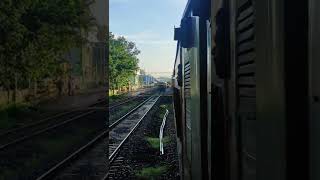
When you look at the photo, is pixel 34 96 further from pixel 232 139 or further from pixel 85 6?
pixel 232 139

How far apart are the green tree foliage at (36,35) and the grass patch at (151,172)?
5695mm

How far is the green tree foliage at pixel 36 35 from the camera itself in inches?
566

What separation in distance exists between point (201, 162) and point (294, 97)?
7.05 ft

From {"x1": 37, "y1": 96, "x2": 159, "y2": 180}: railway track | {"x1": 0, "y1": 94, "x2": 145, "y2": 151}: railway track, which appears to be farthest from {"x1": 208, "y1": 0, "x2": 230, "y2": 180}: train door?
{"x1": 0, "y1": 94, "x2": 145, "y2": 151}: railway track

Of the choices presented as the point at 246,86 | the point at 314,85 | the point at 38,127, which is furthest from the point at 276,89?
the point at 38,127

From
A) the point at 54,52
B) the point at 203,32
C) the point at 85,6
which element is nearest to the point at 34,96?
the point at 54,52

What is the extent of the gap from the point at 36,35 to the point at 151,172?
265 inches

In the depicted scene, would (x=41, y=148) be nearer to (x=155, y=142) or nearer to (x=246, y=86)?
(x=155, y=142)

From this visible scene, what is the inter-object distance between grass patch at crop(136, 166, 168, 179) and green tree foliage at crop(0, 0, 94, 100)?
5695 mm

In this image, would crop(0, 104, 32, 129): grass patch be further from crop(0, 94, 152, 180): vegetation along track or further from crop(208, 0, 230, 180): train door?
crop(208, 0, 230, 180): train door

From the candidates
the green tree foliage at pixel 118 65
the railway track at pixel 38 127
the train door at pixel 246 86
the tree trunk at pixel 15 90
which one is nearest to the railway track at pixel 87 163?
the railway track at pixel 38 127

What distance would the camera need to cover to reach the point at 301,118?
112 centimetres

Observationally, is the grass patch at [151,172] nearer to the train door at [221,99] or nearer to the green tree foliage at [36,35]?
the green tree foliage at [36,35]

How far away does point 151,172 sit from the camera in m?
11.2
